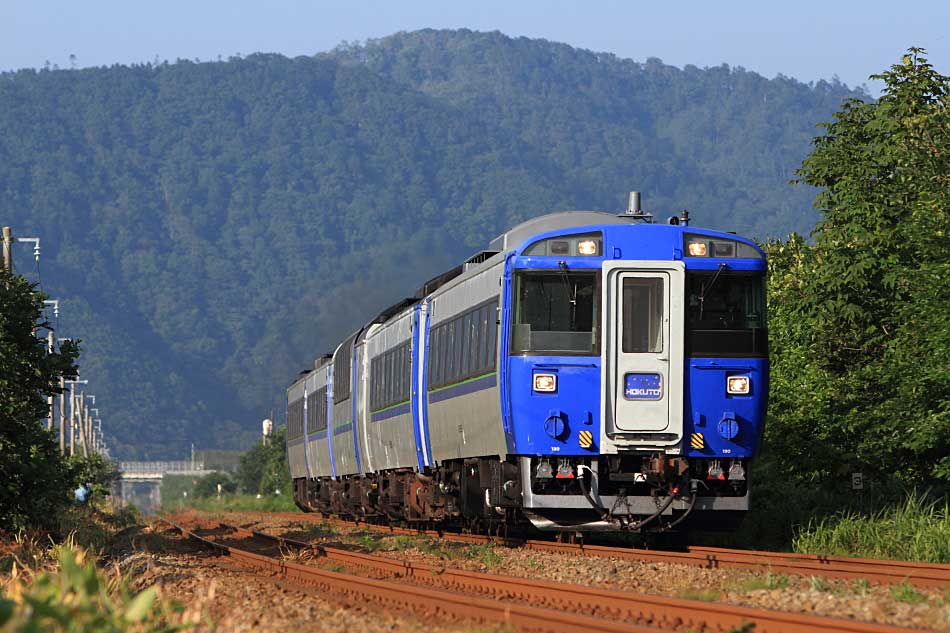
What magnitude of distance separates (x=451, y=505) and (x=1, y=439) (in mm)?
8321

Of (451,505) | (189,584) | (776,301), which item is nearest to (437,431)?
(451,505)

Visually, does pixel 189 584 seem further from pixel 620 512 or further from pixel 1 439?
pixel 1 439

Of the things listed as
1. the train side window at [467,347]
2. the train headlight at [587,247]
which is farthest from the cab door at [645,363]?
the train side window at [467,347]

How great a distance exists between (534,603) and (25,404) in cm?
1624

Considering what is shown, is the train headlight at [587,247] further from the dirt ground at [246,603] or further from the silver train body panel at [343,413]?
the silver train body panel at [343,413]

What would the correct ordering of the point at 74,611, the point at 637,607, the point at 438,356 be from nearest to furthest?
the point at 74,611
the point at 637,607
the point at 438,356

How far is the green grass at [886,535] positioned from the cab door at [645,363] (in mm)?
2804

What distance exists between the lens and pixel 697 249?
57.7 feet

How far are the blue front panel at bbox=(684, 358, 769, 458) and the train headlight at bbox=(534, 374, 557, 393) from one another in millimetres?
1528

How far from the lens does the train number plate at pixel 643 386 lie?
17328 millimetres

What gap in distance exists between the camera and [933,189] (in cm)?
2386

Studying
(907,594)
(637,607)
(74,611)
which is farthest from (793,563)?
(74,611)

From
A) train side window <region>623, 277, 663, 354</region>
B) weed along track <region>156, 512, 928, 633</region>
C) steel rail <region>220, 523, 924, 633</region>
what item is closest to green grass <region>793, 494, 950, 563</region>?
train side window <region>623, 277, 663, 354</region>

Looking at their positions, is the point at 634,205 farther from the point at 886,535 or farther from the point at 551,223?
the point at 886,535
